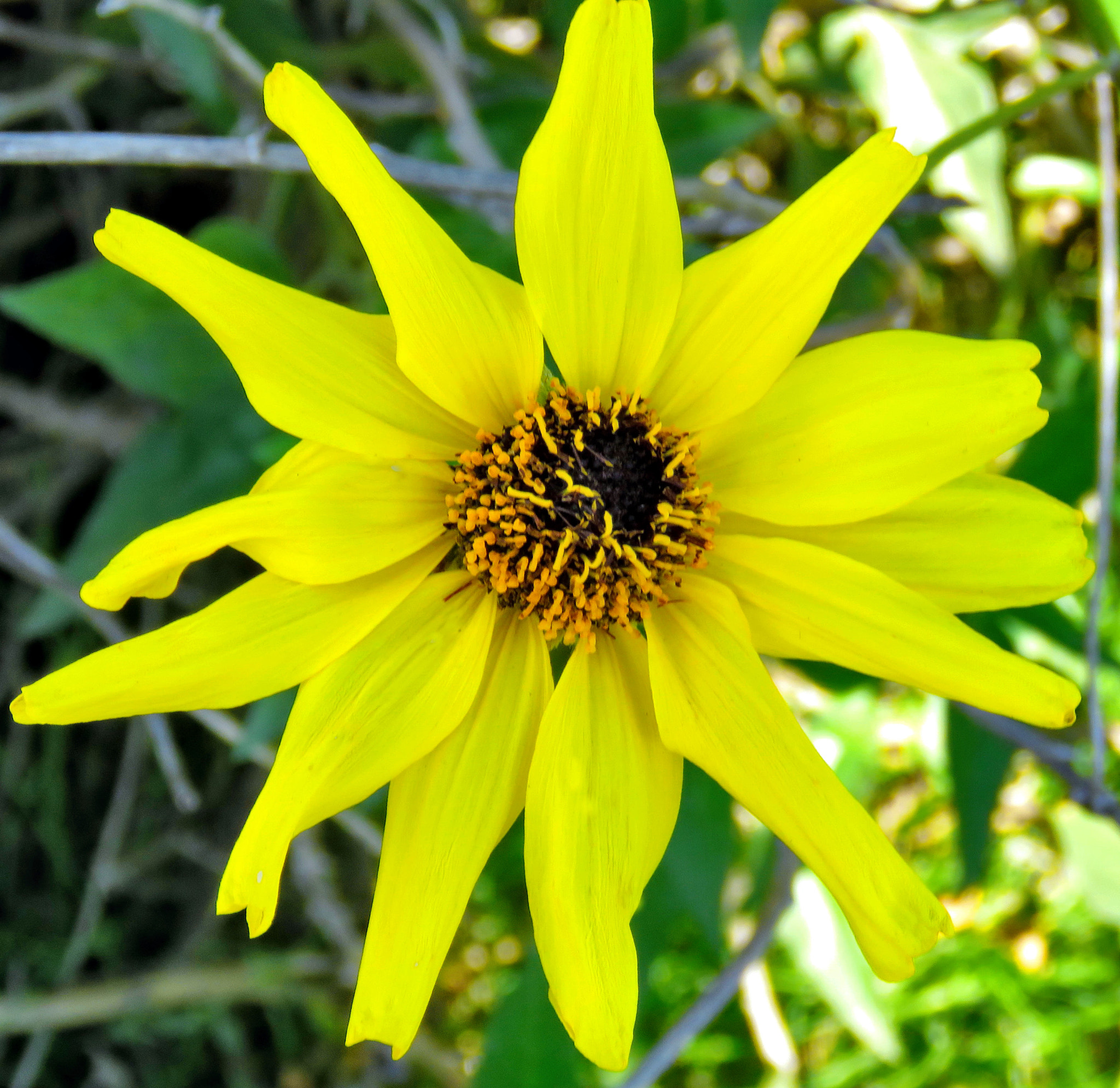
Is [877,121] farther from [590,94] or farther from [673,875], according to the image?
[673,875]

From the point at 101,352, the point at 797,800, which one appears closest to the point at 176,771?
the point at 101,352

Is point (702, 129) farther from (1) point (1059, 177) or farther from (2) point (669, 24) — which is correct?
(1) point (1059, 177)

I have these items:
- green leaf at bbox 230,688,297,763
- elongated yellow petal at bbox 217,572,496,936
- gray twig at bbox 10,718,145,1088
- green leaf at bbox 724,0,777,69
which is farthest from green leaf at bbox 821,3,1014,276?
gray twig at bbox 10,718,145,1088

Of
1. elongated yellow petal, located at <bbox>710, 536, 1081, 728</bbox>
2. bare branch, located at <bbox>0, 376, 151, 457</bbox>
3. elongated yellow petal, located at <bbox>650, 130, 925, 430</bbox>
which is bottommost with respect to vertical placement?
Result: elongated yellow petal, located at <bbox>710, 536, 1081, 728</bbox>

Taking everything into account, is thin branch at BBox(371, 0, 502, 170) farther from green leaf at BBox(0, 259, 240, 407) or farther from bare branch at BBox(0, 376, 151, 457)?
bare branch at BBox(0, 376, 151, 457)

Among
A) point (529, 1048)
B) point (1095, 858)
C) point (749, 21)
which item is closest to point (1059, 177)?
point (749, 21)

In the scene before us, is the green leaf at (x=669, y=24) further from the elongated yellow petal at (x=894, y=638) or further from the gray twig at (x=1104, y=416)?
the elongated yellow petal at (x=894, y=638)
